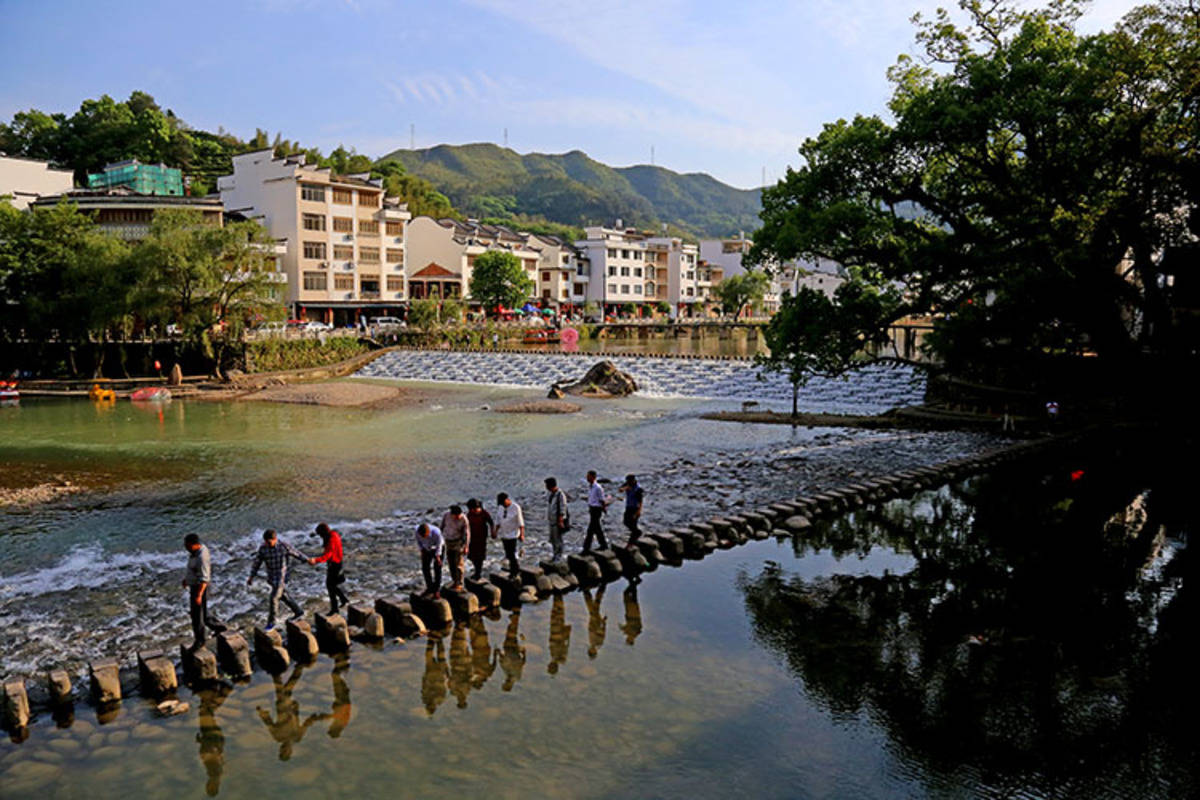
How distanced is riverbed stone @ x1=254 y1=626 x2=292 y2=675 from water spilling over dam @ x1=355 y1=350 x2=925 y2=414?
2757 centimetres

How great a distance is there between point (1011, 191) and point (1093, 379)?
495 inches

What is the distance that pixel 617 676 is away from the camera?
1198 centimetres

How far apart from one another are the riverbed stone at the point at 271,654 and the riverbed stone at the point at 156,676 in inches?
46.1

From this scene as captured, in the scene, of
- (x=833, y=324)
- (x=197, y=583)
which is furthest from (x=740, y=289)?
(x=197, y=583)

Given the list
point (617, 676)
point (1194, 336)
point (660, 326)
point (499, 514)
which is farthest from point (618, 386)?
point (660, 326)

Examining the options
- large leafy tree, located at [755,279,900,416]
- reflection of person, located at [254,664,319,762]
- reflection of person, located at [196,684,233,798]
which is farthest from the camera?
large leafy tree, located at [755,279,900,416]

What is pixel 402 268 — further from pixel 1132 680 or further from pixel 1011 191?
pixel 1132 680

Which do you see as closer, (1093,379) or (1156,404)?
(1156,404)

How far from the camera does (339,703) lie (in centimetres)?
1120

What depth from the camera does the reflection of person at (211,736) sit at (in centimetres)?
946

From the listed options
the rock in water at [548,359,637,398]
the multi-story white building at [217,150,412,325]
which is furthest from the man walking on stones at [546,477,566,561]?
the multi-story white building at [217,150,412,325]

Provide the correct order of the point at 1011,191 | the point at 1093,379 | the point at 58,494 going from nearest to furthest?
the point at 58,494, the point at 1011,191, the point at 1093,379

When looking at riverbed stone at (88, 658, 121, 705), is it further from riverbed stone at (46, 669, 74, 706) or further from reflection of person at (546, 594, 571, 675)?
reflection of person at (546, 594, 571, 675)

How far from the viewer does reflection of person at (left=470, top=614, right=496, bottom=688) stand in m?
12.0
